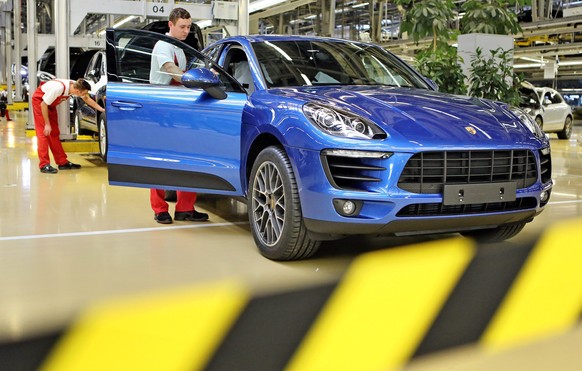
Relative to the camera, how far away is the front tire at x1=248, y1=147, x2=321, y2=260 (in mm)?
3574

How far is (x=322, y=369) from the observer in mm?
2426

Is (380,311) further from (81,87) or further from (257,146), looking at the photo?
(81,87)

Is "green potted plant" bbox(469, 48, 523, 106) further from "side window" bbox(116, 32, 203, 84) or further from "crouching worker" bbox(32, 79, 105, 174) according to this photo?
"side window" bbox(116, 32, 203, 84)

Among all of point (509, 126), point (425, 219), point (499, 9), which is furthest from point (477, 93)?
point (425, 219)

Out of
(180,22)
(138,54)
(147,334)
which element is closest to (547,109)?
(180,22)

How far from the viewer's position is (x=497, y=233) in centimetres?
429

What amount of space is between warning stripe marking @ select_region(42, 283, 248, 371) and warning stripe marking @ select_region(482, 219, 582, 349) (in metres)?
1.15

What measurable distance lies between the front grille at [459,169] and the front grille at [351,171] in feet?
0.50

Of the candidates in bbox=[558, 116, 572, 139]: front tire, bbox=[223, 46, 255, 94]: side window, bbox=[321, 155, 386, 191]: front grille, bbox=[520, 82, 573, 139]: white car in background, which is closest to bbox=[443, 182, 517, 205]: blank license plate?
bbox=[321, 155, 386, 191]: front grille

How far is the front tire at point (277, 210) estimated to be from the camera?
3574 mm

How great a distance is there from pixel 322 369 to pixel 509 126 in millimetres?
2030

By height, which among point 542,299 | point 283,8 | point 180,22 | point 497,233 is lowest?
→ point 542,299

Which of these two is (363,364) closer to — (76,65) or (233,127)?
(233,127)

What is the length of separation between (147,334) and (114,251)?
163cm
